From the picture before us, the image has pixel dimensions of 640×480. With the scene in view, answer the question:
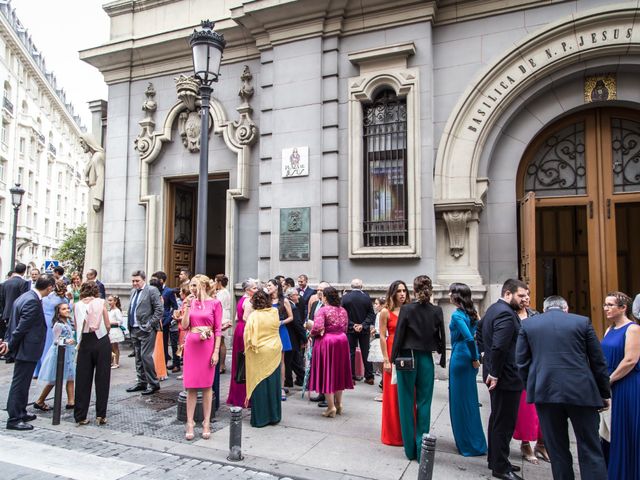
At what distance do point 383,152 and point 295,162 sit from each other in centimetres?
202

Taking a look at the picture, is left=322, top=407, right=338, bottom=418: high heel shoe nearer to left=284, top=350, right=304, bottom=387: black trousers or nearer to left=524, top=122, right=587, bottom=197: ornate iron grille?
left=284, top=350, right=304, bottom=387: black trousers

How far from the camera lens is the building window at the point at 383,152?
10.4 meters

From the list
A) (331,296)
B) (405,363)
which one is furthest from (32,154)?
(405,363)

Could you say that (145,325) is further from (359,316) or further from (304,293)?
(359,316)

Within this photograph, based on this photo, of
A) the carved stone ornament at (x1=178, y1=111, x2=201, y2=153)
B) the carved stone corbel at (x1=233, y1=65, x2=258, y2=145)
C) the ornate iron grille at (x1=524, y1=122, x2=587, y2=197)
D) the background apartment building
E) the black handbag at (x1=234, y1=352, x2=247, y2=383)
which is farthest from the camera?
the background apartment building

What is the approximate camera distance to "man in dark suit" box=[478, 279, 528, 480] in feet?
16.5

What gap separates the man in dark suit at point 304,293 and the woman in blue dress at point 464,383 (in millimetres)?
3992

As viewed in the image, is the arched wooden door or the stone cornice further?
the stone cornice

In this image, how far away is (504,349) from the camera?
501 centimetres

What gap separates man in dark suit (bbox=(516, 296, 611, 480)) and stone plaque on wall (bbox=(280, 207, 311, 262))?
275 inches

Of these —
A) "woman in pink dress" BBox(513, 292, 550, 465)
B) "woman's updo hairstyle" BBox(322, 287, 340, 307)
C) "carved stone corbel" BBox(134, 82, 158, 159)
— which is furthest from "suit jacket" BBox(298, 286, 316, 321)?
"carved stone corbel" BBox(134, 82, 158, 159)

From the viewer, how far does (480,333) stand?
5.76m

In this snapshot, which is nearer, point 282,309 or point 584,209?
point 282,309

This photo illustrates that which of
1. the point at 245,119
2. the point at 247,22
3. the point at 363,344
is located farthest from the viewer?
the point at 245,119
